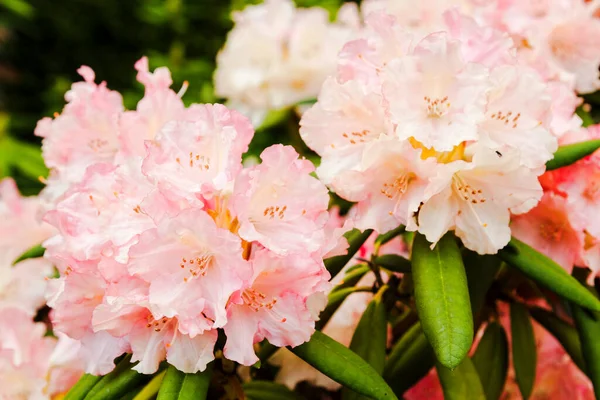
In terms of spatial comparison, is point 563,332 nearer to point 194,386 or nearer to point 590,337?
point 590,337

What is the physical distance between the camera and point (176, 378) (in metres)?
0.73

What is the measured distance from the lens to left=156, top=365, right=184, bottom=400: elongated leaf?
28.1 inches

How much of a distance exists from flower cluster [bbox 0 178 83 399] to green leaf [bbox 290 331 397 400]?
0.30 meters

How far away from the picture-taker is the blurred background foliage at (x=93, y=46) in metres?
2.32

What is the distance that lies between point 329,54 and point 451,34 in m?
0.61

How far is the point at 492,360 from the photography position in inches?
38.9

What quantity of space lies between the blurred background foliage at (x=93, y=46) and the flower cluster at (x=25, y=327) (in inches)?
30.8

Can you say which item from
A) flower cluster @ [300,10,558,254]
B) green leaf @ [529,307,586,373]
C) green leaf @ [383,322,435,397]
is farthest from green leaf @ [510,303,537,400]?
flower cluster @ [300,10,558,254]

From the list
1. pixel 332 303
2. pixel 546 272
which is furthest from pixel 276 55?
pixel 546 272

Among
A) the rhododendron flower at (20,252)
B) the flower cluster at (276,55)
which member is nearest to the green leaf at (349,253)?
the rhododendron flower at (20,252)

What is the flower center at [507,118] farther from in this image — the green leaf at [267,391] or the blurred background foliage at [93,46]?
the blurred background foliage at [93,46]

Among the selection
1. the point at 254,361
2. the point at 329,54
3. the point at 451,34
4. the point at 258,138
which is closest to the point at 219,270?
the point at 254,361

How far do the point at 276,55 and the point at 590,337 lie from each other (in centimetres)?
85

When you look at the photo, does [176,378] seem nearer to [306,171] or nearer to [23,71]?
[306,171]
